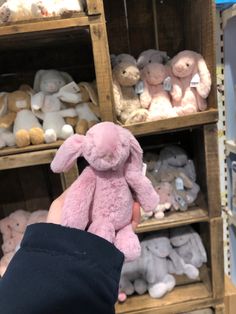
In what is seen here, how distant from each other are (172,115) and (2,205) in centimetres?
83

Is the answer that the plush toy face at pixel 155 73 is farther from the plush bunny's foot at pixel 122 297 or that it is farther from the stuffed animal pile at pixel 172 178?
the plush bunny's foot at pixel 122 297

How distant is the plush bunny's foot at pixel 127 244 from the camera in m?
0.77

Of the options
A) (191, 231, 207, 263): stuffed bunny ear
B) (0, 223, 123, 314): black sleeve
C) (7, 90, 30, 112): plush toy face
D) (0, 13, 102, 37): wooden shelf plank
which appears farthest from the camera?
(191, 231, 207, 263): stuffed bunny ear

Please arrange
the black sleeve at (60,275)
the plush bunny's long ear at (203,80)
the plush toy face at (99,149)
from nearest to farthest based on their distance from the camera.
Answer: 1. the black sleeve at (60,275)
2. the plush toy face at (99,149)
3. the plush bunny's long ear at (203,80)

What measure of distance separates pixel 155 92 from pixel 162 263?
0.64 metres

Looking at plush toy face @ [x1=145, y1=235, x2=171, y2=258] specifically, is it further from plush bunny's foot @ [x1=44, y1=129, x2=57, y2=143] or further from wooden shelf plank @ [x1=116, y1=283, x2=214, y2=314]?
plush bunny's foot @ [x1=44, y1=129, x2=57, y2=143]

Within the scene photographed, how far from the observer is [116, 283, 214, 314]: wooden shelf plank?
3.70ft

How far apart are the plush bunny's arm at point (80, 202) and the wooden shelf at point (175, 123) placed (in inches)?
9.3

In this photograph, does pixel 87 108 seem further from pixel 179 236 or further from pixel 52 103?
pixel 179 236

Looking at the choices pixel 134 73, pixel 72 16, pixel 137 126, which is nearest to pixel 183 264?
pixel 137 126

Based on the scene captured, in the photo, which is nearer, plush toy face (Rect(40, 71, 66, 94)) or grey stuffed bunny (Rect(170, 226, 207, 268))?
Result: plush toy face (Rect(40, 71, 66, 94))

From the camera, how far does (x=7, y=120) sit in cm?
104

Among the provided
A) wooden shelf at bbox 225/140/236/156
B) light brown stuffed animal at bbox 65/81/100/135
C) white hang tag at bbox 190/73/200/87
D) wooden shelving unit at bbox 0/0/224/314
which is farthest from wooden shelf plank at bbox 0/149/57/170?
wooden shelf at bbox 225/140/236/156

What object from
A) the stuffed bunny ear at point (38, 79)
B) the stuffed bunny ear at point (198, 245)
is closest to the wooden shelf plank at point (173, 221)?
the stuffed bunny ear at point (198, 245)
